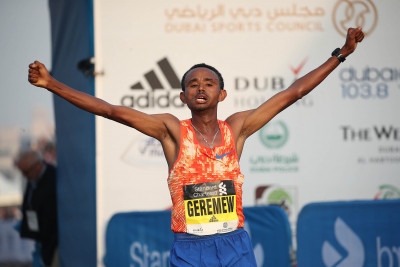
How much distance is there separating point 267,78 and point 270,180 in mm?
1004

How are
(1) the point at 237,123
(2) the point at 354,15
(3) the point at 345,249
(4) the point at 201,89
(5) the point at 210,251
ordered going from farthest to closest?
(2) the point at 354,15, (3) the point at 345,249, (1) the point at 237,123, (4) the point at 201,89, (5) the point at 210,251

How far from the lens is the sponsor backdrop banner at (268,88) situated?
19.2 feet

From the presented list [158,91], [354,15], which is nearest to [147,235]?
[158,91]

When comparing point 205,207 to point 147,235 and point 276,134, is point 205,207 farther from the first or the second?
point 276,134

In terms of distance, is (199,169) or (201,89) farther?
(201,89)

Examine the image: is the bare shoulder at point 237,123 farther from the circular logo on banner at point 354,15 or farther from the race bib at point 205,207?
the circular logo on banner at point 354,15

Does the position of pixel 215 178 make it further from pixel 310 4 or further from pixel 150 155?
pixel 310 4

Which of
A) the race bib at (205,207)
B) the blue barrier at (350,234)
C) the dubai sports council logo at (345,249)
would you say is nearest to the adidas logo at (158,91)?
the blue barrier at (350,234)

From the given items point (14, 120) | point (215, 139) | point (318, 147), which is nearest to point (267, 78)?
point (318, 147)

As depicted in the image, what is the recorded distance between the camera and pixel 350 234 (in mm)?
5352

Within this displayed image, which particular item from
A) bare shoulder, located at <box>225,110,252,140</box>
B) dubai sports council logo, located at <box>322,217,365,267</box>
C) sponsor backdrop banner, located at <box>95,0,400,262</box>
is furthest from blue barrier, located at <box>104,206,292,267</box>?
bare shoulder, located at <box>225,110,252,140</box>

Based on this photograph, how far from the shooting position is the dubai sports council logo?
5309 millimetres

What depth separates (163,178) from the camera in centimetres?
589

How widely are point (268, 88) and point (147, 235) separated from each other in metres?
1.85
